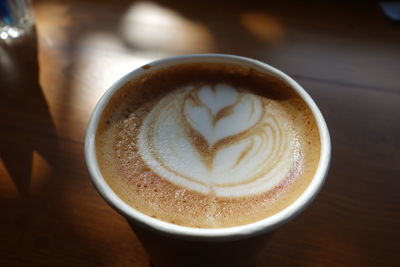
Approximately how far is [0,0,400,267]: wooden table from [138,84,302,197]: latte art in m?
0.21

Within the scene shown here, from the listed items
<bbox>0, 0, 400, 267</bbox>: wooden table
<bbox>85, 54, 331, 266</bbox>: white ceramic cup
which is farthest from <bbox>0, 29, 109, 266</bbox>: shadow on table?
<bbox>85, 54, 331, 266</bbox>: white ceramic cup

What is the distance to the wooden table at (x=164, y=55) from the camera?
819mm

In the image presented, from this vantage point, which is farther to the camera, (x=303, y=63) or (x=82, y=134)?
(x=303, y=63)

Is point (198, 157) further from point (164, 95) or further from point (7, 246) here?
point (7, 246)

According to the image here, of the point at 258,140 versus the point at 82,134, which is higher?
the point at 258,140

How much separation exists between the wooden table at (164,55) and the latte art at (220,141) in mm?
211

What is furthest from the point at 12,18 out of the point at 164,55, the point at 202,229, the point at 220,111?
the point at 202,229

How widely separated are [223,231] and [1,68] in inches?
37.2

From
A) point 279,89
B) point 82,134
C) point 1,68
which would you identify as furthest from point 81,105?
point 279,89

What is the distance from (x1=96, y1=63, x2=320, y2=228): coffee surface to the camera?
25.2 inches

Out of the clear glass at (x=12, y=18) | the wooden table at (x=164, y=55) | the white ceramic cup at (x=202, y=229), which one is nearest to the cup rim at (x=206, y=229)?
the white ceramic cup at (x=202, y=229)

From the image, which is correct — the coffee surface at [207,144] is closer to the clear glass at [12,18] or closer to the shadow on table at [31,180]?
the shadow on table at [31,180]

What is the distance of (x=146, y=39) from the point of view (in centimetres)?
132

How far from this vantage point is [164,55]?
1261mm
